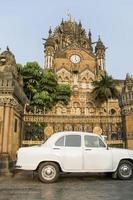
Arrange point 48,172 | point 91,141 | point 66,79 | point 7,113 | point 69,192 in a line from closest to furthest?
point 69,192 < point 48,172 < point 91,141 < point 7,113 < point 66,79

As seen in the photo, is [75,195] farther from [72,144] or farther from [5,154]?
[5,154]

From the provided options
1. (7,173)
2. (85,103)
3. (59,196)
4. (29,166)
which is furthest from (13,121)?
(85,103)

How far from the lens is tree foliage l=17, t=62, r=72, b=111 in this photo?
1197 inches

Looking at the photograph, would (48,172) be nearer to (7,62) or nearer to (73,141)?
(73,141)

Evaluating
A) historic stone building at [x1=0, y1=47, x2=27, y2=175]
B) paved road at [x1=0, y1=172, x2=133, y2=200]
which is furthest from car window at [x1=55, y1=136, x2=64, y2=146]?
historic stone building at [x1=0, y1=47, x2=27, y2=175]

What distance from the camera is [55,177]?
7.50 meters

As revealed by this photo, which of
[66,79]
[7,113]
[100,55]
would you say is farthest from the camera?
[100,55]

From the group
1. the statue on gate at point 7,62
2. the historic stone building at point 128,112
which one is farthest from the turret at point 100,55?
the statue on gate at point 7,62

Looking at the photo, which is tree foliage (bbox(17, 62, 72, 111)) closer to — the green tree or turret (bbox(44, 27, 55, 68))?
the green tree

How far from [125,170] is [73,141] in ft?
6.65

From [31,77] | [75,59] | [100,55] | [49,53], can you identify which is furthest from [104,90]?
[49,53]

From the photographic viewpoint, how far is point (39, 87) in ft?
106

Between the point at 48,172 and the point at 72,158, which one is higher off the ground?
the point at 72,158

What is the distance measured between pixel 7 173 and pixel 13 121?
94.0 inches
